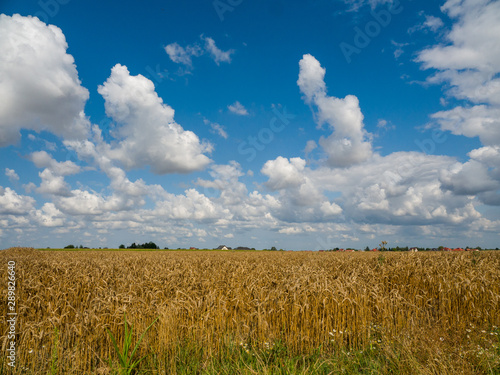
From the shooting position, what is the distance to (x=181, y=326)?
247 inches

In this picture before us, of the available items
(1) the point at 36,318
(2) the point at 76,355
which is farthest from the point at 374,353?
(1) the point at 36,318

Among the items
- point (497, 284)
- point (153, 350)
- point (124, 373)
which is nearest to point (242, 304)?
point (153, 350)

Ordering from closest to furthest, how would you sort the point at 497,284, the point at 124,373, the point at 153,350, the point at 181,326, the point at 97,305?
1. the point at 124,373
2. the point at 153,350
3. the point at 181,326
4. the point at 97,305
5. the point at 497,284

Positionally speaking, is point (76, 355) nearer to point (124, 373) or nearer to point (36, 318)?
point (124, 373)

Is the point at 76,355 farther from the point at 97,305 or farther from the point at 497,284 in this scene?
the point at 497,284

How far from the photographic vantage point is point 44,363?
557 cm

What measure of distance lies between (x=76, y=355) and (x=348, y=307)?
6220mm

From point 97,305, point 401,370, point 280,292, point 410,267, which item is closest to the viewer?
point 401,370

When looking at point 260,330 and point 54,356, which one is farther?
point 260,330

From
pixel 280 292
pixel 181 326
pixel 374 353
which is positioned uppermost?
pixel 280 292

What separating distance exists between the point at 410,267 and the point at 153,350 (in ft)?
36.1

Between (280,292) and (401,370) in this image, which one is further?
(280,292)

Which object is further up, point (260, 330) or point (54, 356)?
point (260, 330)

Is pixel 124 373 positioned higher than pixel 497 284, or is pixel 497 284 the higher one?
pixel 497 284
